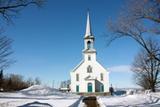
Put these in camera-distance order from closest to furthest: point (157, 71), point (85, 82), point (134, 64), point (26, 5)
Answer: point (26, 5), point (157, 71), point (134, 64), point (85, 82)

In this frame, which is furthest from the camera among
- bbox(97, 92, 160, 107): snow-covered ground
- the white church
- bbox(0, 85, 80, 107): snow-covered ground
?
the white church

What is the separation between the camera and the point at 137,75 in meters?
54.3

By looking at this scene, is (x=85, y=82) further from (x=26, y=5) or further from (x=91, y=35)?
(x=26, y=5)

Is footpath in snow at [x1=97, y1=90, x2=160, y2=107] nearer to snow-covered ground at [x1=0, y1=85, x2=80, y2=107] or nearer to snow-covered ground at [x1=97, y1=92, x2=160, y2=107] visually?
snow-covered ground at [x1=97, y1=92, x2=160, y2=107]

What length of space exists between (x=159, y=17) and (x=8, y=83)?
5747cm

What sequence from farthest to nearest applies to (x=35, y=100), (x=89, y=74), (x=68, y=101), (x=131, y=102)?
(x=89, y=74) → (x=68, y=101) → (x=131, y=102) → (x=35, y=100)

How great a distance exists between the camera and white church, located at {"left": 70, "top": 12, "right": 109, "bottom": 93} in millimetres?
55934

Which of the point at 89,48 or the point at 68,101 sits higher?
the point at 89,48

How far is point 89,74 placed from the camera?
188 feet

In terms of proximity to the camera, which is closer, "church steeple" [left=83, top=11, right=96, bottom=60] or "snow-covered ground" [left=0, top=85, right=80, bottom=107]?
"snow-covered ground" [left=0, top=85, right=80, bottom=107]

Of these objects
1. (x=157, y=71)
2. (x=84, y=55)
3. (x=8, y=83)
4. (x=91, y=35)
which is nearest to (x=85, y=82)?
(x=84, y=55)

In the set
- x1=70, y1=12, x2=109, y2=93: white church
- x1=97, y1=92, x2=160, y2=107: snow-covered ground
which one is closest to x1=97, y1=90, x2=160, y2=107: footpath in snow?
x1=97, y1=92, x2=160, y2=107: snow-covered ground

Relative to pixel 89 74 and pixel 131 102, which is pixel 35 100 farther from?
pixel 89 74

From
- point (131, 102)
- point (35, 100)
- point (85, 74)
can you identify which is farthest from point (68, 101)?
point (85, 74)
